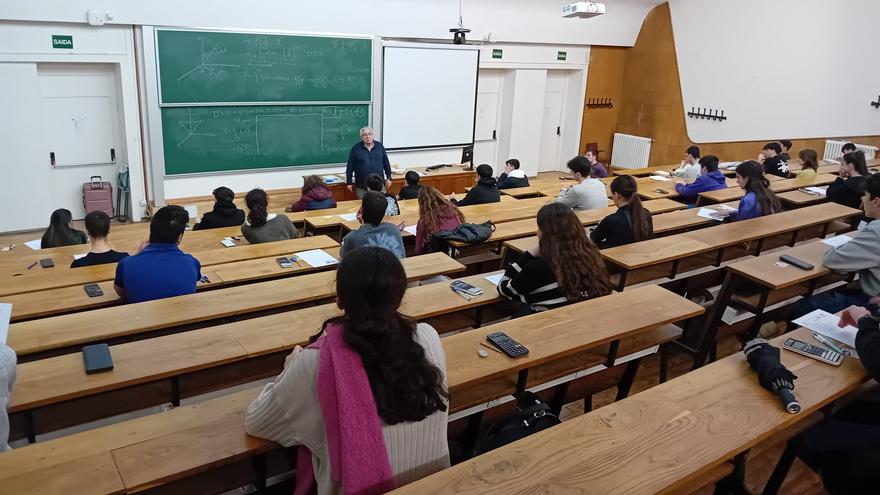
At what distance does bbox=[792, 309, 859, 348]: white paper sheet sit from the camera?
2674mm

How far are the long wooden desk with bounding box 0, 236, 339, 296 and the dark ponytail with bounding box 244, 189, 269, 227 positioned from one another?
0.18 m

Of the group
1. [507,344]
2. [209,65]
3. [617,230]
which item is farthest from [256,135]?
[507,344]

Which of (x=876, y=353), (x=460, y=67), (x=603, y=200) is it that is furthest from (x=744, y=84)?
(x=876, y=353)

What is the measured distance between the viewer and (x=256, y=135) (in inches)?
313

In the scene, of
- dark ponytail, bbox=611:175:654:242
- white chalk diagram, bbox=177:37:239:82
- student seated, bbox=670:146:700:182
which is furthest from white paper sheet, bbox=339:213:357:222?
student seated, bbox=670:146:700:182

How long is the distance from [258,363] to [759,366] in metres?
2.19

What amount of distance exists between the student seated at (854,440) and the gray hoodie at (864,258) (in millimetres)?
1191

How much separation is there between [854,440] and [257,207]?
12.4 ft

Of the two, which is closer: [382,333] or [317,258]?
[382,333]

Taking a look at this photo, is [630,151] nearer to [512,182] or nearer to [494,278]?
[512,182]

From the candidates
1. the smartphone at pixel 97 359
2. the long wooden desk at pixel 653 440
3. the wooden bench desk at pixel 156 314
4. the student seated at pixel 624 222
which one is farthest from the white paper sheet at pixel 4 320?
the student seated at pixel 624 222

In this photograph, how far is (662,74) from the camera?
10.6 metres

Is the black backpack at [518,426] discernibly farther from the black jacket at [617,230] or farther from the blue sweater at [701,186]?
the blue sweater at [701,186]

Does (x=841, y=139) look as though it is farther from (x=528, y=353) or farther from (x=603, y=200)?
(x=528, y=353)
